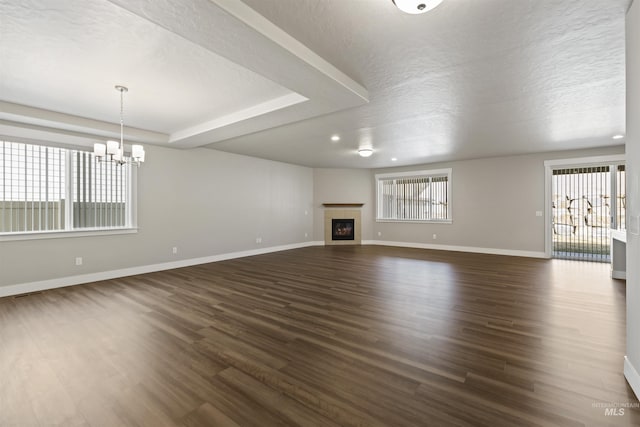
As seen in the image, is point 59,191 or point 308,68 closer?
point 308,68

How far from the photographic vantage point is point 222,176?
6.50m

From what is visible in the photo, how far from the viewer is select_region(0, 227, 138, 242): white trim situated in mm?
3929

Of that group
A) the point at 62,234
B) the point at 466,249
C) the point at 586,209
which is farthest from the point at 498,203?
the point at 62,234

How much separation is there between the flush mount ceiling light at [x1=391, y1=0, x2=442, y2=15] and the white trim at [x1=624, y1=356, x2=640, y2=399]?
2.61m

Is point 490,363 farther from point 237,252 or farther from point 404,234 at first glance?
point 404,234

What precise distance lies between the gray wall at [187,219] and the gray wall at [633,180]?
628 cm

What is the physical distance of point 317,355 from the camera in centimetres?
222

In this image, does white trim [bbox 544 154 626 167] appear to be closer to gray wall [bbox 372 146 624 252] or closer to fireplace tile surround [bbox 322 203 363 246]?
gray wall [bbox 372 146 624 252]

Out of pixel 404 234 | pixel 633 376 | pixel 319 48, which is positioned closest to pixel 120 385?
pixel 319 48

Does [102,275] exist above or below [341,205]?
below

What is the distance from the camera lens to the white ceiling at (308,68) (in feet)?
6.36

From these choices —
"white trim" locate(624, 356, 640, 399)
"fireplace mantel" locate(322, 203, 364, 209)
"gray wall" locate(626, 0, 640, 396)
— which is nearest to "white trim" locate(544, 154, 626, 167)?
"fireplace mantel" locate(322, 203, 364, 209)

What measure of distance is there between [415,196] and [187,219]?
259 inches

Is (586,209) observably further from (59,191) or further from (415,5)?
(59,191)
